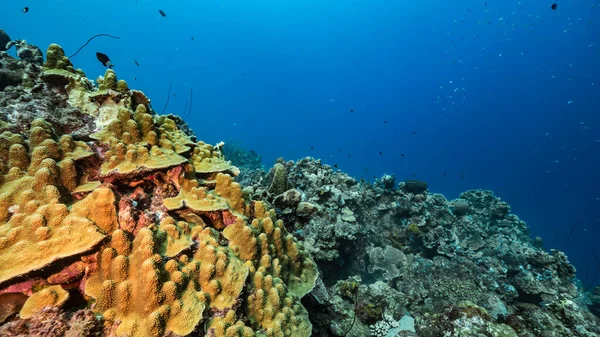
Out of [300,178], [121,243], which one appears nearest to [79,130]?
[121,243]

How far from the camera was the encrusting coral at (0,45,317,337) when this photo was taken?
180 centimetres

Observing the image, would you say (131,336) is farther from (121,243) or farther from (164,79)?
(164,79)

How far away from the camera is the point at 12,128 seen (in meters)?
2.79

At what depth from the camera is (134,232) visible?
2318 millimetres

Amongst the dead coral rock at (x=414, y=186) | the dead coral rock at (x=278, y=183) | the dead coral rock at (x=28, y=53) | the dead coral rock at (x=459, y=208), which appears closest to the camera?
the dead coral rock at (x=28, y=53)

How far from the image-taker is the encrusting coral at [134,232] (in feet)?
5.90

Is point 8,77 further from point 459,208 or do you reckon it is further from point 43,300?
point 459,208

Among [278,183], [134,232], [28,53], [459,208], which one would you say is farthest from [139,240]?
[459,208]

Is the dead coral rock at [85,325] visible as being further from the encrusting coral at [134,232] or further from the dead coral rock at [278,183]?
the dead coral rock at [278,183]

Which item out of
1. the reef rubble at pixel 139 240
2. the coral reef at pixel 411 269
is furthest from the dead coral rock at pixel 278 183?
the reef rubble at pixel 139 240

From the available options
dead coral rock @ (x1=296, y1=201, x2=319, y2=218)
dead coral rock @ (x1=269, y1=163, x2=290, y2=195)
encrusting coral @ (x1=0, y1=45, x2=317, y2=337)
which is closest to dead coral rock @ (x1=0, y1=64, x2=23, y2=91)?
encrusting coral @ (x1=0, y1=45, x2=317, y2=337)

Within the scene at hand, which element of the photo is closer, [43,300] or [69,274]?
[43,300]

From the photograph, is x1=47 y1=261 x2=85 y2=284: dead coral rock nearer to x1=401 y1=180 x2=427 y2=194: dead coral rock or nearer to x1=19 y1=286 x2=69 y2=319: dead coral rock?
x1=19 y1=286 x2=69 y2=319: dead coral rock

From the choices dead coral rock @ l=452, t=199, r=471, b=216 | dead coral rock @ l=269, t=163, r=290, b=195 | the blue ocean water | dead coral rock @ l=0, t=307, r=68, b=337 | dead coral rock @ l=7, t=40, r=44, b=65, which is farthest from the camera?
the blue ocean water
